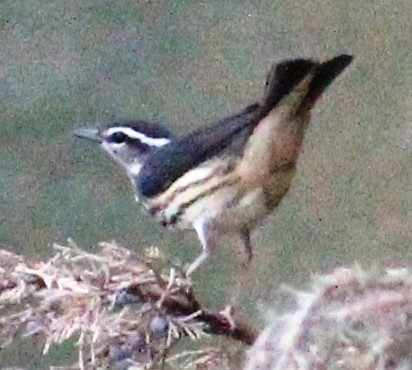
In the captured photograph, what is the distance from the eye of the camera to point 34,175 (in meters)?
1.16

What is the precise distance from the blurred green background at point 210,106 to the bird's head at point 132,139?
0.37m

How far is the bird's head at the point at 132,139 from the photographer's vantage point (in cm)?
69

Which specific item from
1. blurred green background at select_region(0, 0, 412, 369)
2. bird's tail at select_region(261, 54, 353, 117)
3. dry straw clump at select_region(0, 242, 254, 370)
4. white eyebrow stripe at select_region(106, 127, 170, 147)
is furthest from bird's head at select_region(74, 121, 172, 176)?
blurred green background at select_region(0, 0, 412, 369)

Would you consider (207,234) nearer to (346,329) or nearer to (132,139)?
(132,139)

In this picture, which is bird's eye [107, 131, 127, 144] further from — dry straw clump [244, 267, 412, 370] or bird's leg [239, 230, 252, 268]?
dry straw clump [244, 267, 412, 370]

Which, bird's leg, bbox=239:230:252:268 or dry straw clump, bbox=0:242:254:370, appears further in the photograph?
bird's leg, bbox=239:230:252:268

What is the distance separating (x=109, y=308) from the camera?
1.44 ft

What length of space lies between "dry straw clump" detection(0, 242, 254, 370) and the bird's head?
24cm

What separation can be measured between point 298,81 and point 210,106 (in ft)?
1.79

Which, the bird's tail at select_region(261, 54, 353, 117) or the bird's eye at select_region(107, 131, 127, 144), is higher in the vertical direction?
the bird's tail at select_region(261, 54, 353, 117)

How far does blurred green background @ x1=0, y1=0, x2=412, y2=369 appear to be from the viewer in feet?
3.60

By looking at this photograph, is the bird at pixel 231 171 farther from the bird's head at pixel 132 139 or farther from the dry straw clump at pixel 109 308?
the dry straw clump at pixel 109 308

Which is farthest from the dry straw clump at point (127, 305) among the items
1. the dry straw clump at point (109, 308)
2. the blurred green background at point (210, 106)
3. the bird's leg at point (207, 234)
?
the blurred green background at point (210, 106)

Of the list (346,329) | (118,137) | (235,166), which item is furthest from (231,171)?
(346,329)
